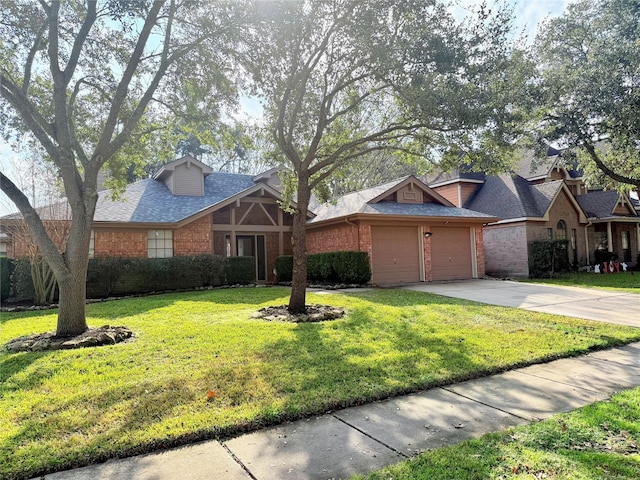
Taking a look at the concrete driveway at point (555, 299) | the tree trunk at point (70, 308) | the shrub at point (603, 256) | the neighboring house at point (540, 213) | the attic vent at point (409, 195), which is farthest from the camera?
the shrub at point (603, 256)

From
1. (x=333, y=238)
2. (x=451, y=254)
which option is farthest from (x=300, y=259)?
(x=451, y=254)

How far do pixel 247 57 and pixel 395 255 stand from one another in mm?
9673

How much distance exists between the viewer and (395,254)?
626 inches

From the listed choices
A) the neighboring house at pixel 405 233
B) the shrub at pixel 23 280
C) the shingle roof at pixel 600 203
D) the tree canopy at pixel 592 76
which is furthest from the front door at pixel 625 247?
the shrub at pixel 23 280

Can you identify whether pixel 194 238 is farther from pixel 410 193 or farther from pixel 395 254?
pixel 410 193

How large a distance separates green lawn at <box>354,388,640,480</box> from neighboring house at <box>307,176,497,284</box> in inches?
446

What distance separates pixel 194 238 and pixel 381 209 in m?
7.55

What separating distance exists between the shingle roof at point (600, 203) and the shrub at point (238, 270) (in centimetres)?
2053

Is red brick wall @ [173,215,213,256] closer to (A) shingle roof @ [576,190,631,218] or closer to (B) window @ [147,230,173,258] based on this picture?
(B) window @ [147,230,173,258]

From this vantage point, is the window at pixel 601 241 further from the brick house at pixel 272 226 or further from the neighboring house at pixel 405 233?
the brick house at pixel 272 226

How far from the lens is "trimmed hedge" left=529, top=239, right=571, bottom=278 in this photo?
1856 cm

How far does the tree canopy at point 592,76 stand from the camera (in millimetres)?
14445

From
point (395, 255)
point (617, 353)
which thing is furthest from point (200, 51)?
point (395, 255)

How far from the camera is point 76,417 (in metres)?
3.61
